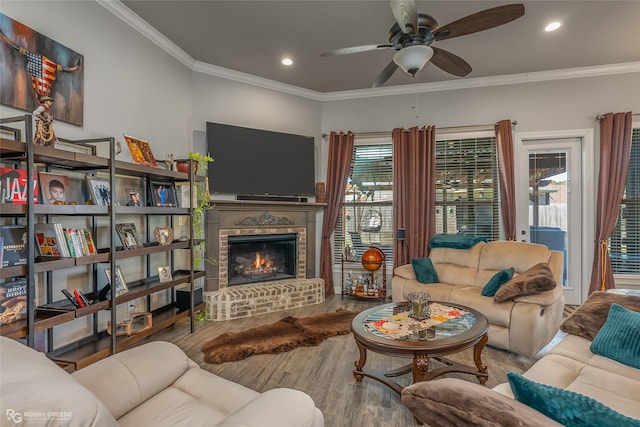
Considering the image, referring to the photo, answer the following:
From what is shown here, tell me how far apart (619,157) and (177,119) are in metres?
5.36

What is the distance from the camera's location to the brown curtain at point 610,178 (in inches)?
164

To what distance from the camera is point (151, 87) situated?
3.55m

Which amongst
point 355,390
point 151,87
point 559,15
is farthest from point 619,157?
point 151,87

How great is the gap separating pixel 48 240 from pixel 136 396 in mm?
1476

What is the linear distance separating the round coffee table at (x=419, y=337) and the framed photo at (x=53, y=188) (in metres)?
2.27

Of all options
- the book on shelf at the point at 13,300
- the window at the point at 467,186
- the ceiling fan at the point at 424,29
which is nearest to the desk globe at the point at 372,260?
the window at the point at 467,186

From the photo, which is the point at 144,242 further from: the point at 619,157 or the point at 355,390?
the point at 619,157

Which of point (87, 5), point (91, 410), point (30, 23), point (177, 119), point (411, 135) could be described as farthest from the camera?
point (411, 135)

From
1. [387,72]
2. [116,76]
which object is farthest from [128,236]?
[387,72]

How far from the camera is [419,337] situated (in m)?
2.17

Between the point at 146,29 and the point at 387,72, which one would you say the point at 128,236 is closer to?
the point at 146,29

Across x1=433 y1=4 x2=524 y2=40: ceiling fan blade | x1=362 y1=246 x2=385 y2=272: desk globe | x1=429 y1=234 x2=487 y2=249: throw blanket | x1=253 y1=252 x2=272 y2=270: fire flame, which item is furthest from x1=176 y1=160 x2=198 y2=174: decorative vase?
x1=429 y1=234 x2=487 y2=249: throw blanket

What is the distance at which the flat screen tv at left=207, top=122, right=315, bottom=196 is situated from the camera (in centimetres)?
423

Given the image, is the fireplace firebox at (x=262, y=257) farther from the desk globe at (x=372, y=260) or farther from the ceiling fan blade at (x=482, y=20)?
the ceiling fan blade at (x=482, y=20)
